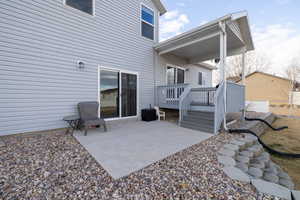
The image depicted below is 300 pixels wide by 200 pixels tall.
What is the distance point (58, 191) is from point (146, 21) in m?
7.38

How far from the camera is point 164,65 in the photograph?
766 cm

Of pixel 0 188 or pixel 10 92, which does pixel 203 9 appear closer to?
pixel 10 92

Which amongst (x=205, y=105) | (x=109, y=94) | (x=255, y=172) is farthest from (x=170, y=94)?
(x=255, y=172)

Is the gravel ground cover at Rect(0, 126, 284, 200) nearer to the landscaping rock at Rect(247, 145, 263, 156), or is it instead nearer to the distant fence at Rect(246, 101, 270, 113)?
the landscaping rock at Rect(247, 145, 263, 156)

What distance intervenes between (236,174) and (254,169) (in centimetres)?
74

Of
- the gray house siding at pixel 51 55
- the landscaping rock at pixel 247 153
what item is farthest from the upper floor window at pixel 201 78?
the landscaping rock at pixel 247 153

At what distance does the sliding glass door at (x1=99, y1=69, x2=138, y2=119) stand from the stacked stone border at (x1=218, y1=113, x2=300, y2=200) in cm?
411

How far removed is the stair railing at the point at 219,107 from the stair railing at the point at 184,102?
4.41ft

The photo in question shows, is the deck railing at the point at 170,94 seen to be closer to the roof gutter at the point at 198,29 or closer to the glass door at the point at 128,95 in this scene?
the glass door at the point at 128,95

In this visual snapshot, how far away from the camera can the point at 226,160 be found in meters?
2.51

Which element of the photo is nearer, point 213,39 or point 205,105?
point 205,105

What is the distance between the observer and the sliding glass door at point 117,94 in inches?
213

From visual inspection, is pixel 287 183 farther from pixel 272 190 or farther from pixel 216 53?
pixel 216 53

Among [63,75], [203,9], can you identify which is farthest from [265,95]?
[63,75]
